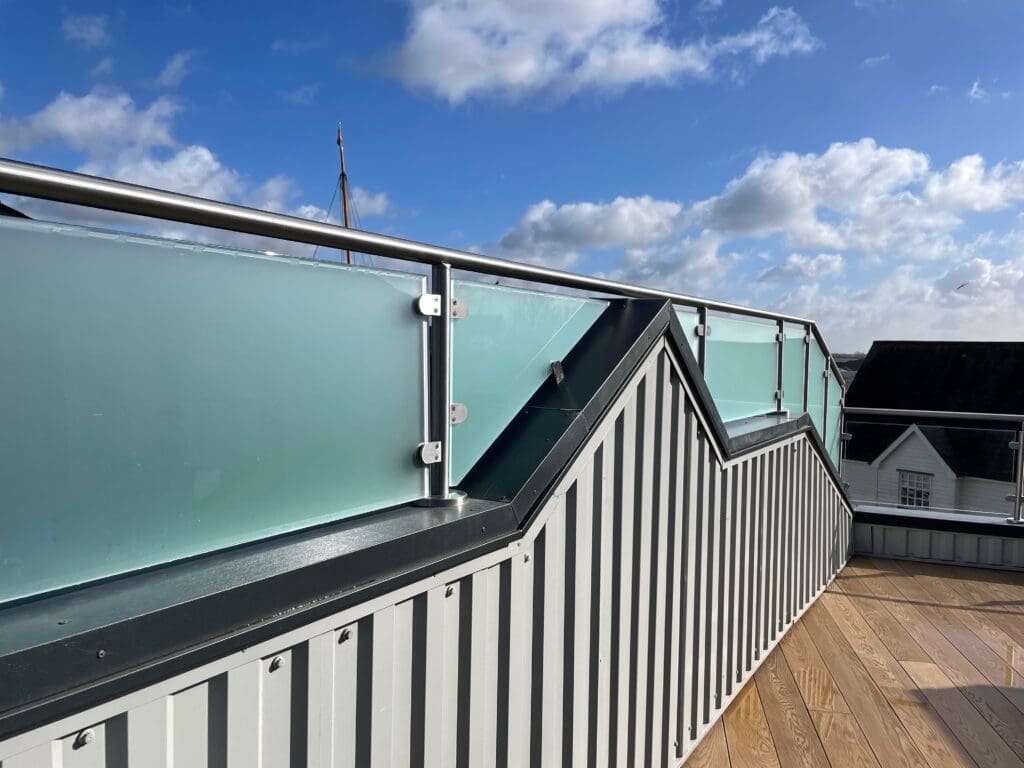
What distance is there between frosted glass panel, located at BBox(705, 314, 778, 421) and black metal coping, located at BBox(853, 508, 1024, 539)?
2.58 meters

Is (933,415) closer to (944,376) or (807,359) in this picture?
(807,359)

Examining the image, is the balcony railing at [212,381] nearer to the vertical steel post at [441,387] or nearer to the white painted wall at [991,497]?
the vertical steel post at [441,387]

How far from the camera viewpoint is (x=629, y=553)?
236 centimetres

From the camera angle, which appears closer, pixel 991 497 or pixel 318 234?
pixel 318 234

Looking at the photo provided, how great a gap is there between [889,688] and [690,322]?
2317 mm

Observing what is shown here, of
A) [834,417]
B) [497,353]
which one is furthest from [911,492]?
[497,353]

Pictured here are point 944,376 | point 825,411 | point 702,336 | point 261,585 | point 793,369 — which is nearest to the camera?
point 261,585

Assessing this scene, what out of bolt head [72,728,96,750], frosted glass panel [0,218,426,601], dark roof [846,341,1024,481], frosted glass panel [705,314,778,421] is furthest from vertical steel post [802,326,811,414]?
dark roof [846,341,1024,481]

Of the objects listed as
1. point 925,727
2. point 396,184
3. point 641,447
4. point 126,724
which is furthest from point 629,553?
point 396,184

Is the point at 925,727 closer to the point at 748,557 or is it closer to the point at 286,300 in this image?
the point at 748,557

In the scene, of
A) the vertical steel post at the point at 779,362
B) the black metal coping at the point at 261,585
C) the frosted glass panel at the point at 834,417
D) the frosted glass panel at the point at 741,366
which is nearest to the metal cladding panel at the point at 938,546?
the frosted glass panel at the point at 834,417

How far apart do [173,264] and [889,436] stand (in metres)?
7.69

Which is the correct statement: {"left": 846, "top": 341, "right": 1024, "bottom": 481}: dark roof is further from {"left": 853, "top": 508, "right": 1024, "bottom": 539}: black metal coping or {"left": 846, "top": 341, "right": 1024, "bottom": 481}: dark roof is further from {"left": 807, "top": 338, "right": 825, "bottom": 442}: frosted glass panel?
{"left": 807, "top": 338, "right": 825, "bottom": 442}: frosted glass panel

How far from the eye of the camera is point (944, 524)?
5805mm
